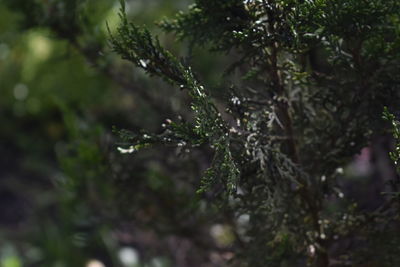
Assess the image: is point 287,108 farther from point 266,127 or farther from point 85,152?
point 85,152

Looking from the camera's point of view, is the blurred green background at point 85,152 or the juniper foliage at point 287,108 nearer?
Result: the juniper foliage at point 287,108

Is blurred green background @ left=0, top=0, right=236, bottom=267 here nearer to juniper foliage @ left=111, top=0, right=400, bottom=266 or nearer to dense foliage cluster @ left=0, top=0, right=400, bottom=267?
dense foliage cluster @ left=0, top=0, right=400, bottom=267

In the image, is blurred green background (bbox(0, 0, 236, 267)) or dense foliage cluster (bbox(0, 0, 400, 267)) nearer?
dense foliage cluster (bbox(0, 0, 400, 267))

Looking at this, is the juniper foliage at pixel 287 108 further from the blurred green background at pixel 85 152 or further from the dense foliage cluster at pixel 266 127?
the blurred green background at pixel 85 152

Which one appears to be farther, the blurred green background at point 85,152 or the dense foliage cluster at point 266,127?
the blurred green background at point 85,152

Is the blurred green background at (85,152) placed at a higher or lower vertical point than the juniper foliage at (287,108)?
higher

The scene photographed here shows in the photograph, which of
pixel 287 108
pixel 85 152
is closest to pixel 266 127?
pixel 287 108

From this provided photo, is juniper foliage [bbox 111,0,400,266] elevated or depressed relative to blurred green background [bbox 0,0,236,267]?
depressed

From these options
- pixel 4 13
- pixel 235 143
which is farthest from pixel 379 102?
pixel 4 13

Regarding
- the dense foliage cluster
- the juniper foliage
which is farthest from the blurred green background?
the juniper foliage

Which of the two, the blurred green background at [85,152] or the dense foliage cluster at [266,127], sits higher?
the blurred green background at [85,152]

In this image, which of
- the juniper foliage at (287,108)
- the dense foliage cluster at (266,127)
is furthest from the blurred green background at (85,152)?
the juniper foliage at (287,108)
